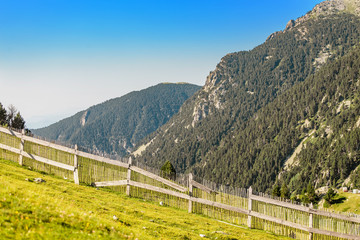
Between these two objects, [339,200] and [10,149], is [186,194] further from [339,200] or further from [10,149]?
[339,200]

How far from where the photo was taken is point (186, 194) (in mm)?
22438

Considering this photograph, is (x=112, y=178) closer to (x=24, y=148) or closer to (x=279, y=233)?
(x=24, y=148)

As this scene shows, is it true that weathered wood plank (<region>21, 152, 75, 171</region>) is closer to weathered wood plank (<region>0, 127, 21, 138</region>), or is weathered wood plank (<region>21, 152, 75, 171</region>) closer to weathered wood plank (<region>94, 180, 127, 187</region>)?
weathered wood plank (<region>0, 127, 21, 138</region>)

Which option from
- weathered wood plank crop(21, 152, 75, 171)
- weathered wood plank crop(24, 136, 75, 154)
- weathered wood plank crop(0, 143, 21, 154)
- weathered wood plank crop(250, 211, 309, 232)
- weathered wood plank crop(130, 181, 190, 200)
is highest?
weathered wood plank crop(24, 136, 75, 154)

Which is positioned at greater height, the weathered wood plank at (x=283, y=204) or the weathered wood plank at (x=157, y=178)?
the weathered wood plank at (x=157, y=178)

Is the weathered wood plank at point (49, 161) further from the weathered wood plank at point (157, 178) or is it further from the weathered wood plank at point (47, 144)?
the weathered wood plank at point (157, 178)

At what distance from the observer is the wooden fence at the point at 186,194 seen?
22.1 meters

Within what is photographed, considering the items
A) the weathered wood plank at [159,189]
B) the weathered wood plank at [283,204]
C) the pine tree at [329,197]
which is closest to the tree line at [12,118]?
the weathered wood plank at [159,189]

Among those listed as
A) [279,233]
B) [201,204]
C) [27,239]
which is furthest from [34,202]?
[279,233]

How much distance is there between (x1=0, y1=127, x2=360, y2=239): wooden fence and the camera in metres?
22.1

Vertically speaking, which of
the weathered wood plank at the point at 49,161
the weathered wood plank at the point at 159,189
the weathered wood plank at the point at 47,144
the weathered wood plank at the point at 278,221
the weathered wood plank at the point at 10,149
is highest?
the weathered wood plank at the point at 47,144

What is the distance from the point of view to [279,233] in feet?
72.4

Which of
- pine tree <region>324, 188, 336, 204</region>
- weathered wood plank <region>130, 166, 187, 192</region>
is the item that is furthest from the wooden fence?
pine tree <region>324, 188, 336, 204</region>

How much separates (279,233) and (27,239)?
63.6ft
